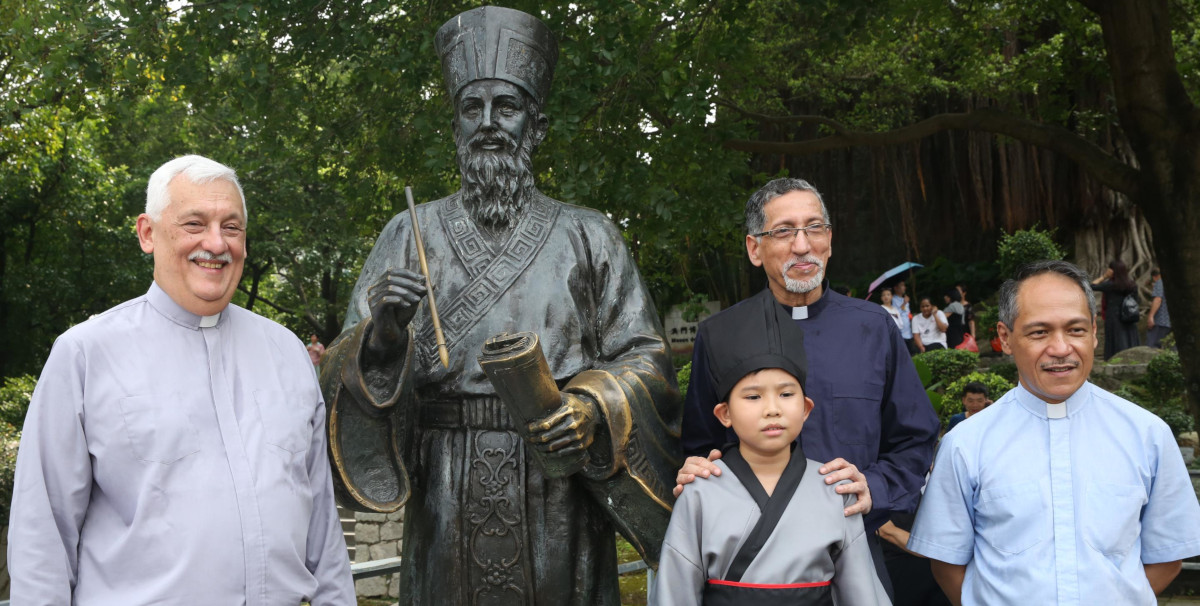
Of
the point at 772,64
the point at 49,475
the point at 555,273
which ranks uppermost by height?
the point at 772,64

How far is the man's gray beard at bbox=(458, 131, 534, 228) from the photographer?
2.96m

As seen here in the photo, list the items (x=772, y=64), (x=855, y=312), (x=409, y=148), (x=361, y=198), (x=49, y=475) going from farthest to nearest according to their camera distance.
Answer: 1. (x=772, y=64)
2. (x=361, y=198)
3. (x=409, y=148)
4. (x=855, y=312)
5. (x=49, y=475)

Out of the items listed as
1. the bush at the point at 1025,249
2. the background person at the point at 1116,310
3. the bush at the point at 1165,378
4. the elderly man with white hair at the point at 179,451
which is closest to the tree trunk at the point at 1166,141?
the bush at the point at 1165,378

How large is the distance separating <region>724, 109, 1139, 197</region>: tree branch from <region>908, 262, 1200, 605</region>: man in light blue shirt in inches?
202

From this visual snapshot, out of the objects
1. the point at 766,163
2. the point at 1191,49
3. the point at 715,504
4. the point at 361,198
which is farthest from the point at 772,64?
the point at 715,504

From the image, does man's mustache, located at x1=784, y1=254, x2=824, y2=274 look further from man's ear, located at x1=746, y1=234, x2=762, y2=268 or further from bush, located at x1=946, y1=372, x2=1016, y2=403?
bush, located at x1=946, y1=372, x2=1016, y2=403

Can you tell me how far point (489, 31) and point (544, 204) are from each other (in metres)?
0.51

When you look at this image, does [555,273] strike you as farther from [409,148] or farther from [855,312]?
[409,148]

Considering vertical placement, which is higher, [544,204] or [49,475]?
[544,204]

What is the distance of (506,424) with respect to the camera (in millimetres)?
2869

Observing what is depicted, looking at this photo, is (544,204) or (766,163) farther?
(766,163)

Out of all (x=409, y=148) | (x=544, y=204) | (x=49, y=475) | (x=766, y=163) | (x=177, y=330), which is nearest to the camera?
(x=49, y=475)

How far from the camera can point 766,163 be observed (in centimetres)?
1841

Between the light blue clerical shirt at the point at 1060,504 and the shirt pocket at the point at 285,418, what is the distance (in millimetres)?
1530
